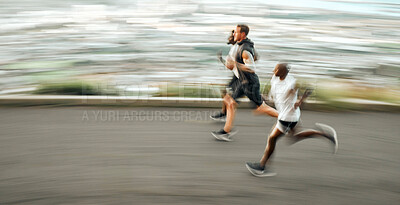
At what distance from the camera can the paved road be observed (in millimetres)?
4082

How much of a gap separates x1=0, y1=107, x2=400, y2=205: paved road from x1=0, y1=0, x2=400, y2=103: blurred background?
136cm

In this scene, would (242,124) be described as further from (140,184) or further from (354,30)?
(354,30)

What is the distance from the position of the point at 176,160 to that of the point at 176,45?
24.4 feet

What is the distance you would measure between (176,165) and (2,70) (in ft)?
25.3

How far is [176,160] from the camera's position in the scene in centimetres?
503

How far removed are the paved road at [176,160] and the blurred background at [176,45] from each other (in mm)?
1358

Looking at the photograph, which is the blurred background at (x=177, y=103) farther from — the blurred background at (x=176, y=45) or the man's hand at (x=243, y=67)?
the man's hand at (x=243, y=67)

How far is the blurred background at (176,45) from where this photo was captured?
367 inches

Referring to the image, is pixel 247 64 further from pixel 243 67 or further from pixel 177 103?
pixel 177 103

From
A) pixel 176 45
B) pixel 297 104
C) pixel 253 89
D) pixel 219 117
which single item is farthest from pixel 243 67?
pixel 176 45

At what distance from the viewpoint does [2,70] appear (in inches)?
414

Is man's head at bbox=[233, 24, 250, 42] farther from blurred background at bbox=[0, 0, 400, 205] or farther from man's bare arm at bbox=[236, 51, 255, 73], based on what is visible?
blurred background at bbox=[0, 0, 400, 205]

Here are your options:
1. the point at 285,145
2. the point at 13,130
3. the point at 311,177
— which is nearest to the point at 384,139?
the point at 285,145

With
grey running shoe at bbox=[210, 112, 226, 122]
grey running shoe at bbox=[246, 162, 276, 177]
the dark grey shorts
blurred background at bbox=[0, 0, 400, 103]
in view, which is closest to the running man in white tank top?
grey running shoe at bbox=[246, 162, 276, 177]
